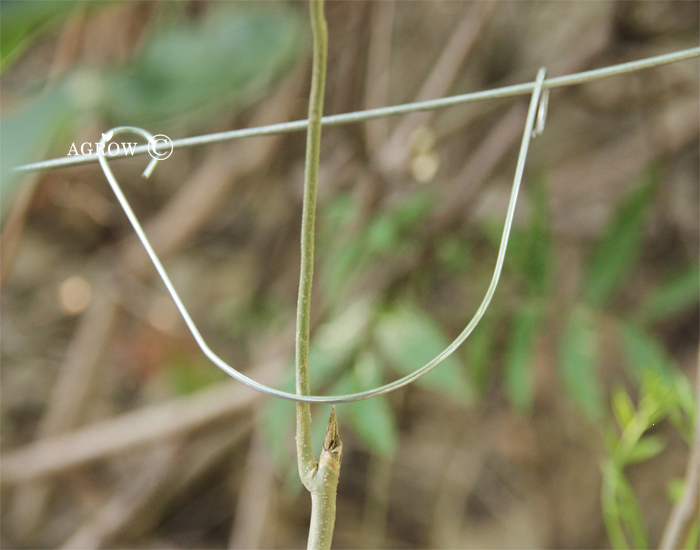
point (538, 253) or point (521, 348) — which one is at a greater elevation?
point (538, 253)

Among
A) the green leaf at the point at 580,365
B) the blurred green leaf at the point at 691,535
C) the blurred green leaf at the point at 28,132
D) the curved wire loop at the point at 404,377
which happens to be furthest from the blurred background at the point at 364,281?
the curved wire loop at the point at 404,377

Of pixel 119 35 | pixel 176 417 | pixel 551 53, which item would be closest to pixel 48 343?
pixel 176 417

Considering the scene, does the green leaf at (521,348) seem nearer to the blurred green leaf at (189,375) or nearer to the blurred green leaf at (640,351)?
the blurred green leaf at (640,351)

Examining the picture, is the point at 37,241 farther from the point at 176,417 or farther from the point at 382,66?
the point at 382,66

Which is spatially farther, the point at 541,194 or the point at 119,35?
the point at 119,35

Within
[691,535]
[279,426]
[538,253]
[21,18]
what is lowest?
[691,535]

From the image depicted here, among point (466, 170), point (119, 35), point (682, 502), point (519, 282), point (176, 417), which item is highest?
point (119, 35)

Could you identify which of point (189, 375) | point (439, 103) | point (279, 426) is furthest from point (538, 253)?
point (189, 375)

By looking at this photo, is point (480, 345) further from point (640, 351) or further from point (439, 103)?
point (439, 103)
